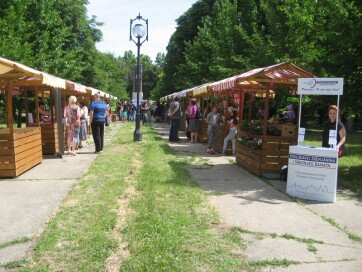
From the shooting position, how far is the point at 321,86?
7633 mm

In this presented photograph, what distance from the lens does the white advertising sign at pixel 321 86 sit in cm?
739

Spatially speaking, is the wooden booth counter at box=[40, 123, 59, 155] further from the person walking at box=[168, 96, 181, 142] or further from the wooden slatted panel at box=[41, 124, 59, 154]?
the person walking at box=[168, 96, 181, 142]

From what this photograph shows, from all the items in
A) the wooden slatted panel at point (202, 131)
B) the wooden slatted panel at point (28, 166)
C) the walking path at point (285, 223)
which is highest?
the wooden slatted panel at point (202, 131)

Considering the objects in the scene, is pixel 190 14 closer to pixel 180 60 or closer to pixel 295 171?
pixel 180 60

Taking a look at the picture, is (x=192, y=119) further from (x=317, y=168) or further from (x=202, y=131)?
(x=317, y=168)

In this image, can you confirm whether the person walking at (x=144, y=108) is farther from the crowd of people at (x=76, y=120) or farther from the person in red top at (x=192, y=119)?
the crowd of people at (x=76, y=120)

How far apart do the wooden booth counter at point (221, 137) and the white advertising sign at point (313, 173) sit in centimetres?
595

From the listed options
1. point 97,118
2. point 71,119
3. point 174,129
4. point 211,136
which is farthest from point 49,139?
point 174,129

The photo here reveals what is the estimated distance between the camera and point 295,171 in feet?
24.5

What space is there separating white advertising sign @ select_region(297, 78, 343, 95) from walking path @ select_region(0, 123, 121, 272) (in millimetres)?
4893

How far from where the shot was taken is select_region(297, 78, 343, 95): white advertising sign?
24.2 feet

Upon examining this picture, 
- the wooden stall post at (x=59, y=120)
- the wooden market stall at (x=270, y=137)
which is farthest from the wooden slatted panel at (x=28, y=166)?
the wooden market stall at (x=270, y=137)

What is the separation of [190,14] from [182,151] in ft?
101

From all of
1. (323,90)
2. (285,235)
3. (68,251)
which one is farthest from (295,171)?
(68,251)
